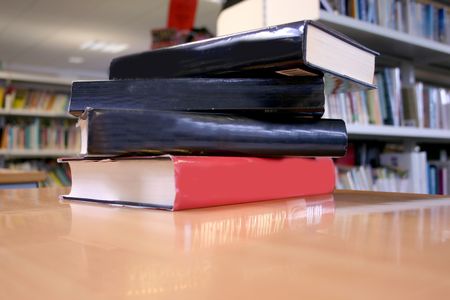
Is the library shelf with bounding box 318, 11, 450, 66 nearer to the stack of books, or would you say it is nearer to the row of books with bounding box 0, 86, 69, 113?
the stack of books

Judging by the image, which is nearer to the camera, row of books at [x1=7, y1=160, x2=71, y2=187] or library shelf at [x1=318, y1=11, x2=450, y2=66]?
library shelf at [x1=318, y1=11, x2=450, y2=66]

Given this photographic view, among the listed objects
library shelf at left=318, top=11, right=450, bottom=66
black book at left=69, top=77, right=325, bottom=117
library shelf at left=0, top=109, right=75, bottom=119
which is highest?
library shelf at left=318, top=11, right=450, bottom=66

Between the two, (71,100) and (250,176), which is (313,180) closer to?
(250,176)

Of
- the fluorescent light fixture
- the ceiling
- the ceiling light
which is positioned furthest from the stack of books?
the ceiling light

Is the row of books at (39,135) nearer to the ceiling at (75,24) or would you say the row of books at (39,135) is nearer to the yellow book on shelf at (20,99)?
the yellow book on shelf at (20,99)

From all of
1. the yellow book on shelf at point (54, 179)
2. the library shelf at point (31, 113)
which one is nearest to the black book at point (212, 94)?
the library shelf at point (31, 113)

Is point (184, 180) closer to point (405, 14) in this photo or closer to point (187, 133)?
point (187, 133)

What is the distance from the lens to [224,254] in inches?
9.9

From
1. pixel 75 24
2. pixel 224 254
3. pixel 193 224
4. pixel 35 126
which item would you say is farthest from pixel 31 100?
pixel 224 254

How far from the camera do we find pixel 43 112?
3477 mm

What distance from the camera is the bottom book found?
44 cm

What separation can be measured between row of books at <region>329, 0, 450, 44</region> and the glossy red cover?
92 cm

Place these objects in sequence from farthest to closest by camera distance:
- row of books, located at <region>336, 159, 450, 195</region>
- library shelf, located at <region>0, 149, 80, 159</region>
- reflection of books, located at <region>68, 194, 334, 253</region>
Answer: library shelf, located at <region>0, 149, 80, 159</region>
row of books, located at <region>336, 159, 450, 195</region>
reflection of books, located at <region>68, 194, 334, 253</region>

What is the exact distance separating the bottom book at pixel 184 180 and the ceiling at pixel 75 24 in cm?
357
